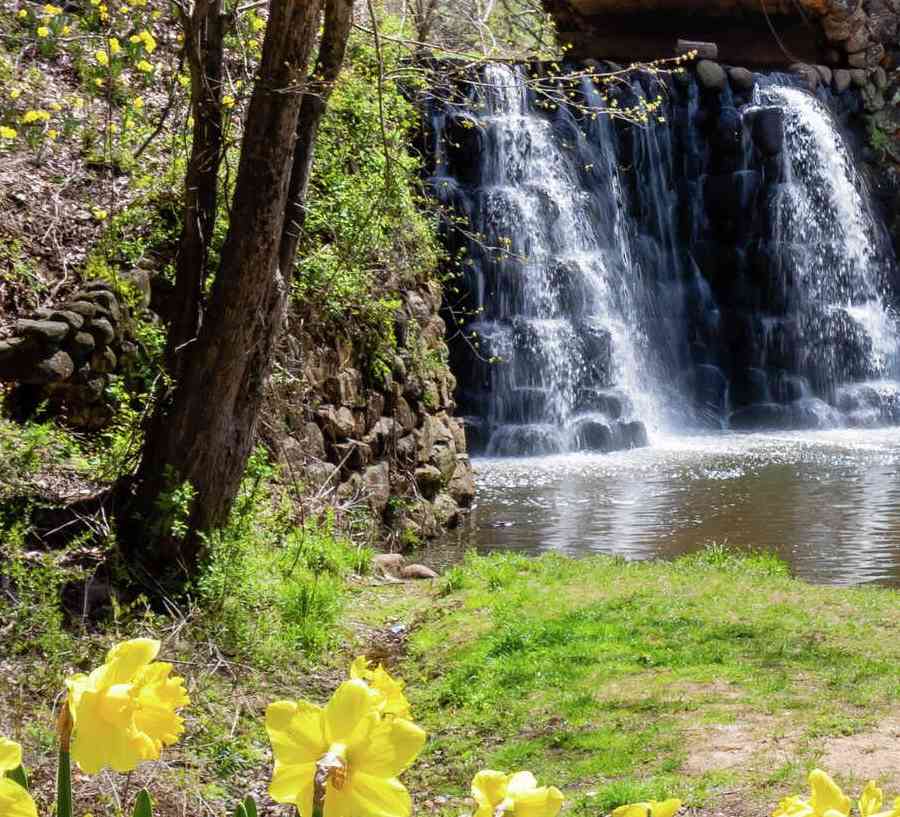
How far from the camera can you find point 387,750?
1187 millimetres

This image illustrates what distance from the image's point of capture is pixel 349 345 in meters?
10.5

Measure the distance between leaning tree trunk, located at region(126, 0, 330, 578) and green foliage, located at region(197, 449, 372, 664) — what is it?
228 millimetres

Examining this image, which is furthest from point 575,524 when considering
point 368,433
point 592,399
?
point 592,399

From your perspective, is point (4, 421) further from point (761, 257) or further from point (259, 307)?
point (761, 257)

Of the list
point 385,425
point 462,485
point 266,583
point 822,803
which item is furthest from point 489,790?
point 462,485

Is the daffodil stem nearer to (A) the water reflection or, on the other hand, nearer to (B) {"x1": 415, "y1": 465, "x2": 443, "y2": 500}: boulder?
(A) the water reflection

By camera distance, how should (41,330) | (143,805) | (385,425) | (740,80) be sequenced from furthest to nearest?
(740,80) → (385,425) → (41,330) → (143,805)

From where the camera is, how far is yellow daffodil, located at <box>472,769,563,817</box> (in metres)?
1.27

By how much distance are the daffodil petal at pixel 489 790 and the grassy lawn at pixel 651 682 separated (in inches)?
125

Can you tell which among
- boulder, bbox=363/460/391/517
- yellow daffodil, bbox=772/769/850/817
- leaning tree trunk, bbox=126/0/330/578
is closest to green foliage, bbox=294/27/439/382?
boulder, bbox=363/460/391/517

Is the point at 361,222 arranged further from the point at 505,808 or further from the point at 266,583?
the point at 505,808

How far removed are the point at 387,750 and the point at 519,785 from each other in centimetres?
18

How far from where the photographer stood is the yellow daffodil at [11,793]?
3.68ft

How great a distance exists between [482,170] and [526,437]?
4060 millimetres
